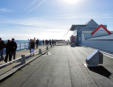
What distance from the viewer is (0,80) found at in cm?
564

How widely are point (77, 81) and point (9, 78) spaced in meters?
3.28

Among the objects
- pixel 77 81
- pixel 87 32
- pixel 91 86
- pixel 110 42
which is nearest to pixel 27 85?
pixel 77 81

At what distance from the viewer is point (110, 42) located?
18500mm

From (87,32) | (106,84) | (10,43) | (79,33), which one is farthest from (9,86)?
(79,33)

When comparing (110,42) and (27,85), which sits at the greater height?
(110,42)

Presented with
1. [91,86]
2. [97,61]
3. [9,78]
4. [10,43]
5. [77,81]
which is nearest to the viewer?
[91,86]

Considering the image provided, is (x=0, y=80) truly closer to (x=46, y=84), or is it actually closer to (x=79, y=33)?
(x=46, y=84)

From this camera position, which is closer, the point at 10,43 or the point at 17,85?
the point at 17,85

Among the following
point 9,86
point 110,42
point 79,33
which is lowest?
point 9,86

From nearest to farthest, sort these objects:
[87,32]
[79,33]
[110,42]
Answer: [110,42]
[87,32]
[79,33]

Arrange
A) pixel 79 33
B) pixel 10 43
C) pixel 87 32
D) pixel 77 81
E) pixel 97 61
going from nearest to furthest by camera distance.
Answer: pixel 77 81 → pixel 97 61 → pixel 10 43 → pixel 87 32 → pixel 79 33

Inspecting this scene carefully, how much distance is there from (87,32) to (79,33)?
4008 millimetres

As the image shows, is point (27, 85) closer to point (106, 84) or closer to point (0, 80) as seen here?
point (0, 80)

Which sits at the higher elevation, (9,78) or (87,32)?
(87,32)
